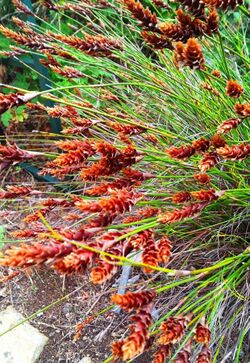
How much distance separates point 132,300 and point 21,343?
39.3 inches

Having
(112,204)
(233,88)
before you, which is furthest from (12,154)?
(233,88)

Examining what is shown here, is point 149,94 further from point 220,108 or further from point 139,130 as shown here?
point 139,130

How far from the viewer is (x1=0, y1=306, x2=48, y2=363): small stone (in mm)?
1607

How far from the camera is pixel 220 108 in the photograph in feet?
5.10

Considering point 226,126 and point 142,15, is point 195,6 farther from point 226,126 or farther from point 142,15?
point 226,126

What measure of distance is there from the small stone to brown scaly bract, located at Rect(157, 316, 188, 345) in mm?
856

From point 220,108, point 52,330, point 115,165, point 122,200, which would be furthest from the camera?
point 52,330

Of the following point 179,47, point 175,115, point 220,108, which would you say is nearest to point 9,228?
point 175,115

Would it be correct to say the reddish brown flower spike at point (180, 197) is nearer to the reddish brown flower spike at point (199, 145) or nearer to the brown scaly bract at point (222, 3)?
the reddish brown flower spike at point (199, 145)

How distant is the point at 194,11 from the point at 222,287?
80cm

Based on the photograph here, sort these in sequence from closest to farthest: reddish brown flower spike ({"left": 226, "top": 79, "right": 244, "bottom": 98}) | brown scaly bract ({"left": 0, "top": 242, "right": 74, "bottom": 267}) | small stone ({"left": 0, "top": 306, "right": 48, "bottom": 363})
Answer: brown scaly bract ({"left": 0, "top": 242, "right": 74, "bottom": 267})
reddish brown flower spike ({"left": 226, "top": 79, "right": 244, "bottom": 98})
small stone ({"left": 0, "top": 306, "right": 48, "bottom": 363})

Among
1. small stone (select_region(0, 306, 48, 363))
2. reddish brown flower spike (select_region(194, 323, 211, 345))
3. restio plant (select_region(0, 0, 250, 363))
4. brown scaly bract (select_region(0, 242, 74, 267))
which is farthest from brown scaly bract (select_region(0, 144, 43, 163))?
small stone (select_region(0, 306, 48, 363))

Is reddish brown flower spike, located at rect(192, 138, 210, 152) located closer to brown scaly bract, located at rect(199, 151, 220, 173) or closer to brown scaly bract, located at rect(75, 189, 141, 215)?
brown scaly bract, located at rect(199, 151, 220, 173)

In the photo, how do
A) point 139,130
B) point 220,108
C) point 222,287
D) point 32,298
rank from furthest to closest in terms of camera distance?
1. point 32,298
2. point 220,108
3. point 222,287
4. point 139,130
